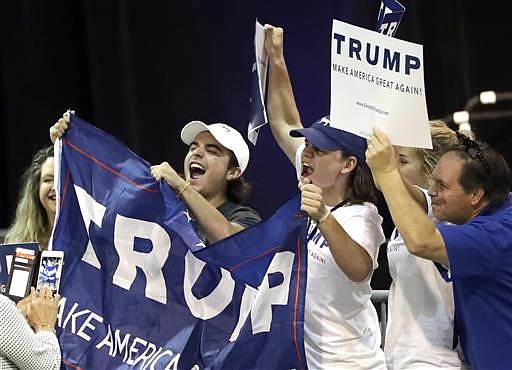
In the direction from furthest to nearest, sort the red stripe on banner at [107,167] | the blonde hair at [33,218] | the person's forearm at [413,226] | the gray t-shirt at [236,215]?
1. the blonde hair at [33,218]
2. the gray t-shirt at [236,215]
3. the red stripe on banner at [107,167]
4. the person's forearm at [413,226]

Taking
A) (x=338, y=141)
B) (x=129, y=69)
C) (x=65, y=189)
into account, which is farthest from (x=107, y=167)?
(x=129, y=69)

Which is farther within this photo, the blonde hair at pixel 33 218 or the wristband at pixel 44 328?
the blonde hair at pixel 33 218

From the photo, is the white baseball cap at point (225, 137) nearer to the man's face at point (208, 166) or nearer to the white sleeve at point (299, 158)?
the man's face at point (208, 166)

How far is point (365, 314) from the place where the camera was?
9.46 feet

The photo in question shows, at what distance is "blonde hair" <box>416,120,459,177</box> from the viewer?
3.09 m

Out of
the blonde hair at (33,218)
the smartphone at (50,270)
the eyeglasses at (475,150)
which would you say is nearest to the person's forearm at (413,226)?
the eyeglasses at (475,150)

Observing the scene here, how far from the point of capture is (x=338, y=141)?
9.56 feet

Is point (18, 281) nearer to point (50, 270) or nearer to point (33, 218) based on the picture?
point (50, 270)

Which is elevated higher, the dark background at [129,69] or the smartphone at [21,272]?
the dark background at [129,69]

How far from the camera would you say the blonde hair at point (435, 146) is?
A: 3.09m

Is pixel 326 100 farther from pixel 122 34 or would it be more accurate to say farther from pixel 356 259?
pixel 356 259

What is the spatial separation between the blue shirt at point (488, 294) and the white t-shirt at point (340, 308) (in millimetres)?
220

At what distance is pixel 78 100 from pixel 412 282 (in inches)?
88.3

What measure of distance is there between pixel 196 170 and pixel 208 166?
39 mm
